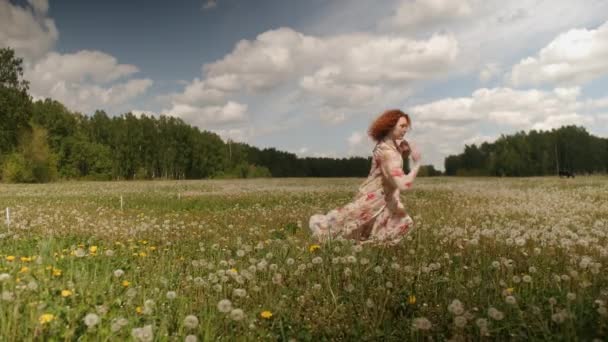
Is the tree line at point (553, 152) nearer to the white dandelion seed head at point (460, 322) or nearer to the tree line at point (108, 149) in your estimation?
the tree line at point (108, 149)

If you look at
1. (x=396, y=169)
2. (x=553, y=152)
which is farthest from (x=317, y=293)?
(x=553, y=152)

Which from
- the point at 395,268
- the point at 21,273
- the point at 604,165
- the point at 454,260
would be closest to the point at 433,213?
the point at 454,260

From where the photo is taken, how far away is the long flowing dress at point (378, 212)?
737 cm

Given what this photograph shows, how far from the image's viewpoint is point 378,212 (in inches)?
302

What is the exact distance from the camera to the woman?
741 centimetres

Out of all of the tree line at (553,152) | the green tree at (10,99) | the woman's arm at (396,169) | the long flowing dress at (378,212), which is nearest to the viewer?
the woman's arm at (396,169)

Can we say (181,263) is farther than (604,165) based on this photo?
No

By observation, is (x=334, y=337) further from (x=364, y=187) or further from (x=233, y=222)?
(x=233, y=222)

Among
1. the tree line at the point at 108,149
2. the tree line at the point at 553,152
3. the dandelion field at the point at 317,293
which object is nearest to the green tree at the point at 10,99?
the tree line at the point at 108,149

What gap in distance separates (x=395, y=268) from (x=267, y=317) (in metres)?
1.71

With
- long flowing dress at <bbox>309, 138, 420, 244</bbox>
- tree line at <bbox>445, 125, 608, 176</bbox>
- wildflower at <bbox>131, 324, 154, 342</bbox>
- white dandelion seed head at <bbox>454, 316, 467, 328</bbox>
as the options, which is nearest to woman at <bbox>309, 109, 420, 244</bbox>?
long flowing dress at <bbox>309, 138, 420, 244</bbox>

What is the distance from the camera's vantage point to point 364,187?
7.88 m

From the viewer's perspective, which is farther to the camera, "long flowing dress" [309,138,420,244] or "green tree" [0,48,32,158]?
"green tree" [0,48,32,158]

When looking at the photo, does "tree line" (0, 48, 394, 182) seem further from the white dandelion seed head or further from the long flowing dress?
the white dandelion seed head
